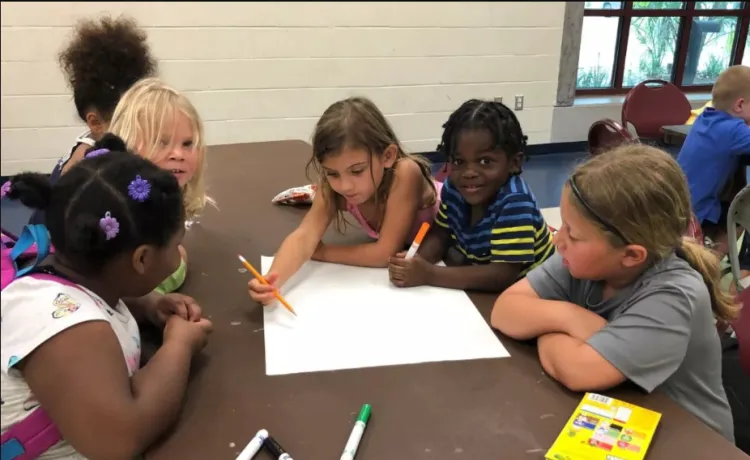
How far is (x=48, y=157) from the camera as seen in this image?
3574 millimetres

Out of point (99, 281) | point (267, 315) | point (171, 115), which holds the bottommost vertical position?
point (267, 315)

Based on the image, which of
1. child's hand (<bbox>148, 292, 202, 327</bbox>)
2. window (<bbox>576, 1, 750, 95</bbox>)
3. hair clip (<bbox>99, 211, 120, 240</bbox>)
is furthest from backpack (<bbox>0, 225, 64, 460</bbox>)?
window (<bbox>576, 1, 750, 95</bbox>)

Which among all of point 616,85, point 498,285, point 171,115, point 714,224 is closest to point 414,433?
point 498,285

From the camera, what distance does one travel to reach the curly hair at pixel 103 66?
1.60m

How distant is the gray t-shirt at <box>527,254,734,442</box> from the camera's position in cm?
88

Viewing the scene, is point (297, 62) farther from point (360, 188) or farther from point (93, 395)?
point (93, 395)

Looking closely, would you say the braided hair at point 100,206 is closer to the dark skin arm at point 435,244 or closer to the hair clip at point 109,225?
the hair clip at point 109,225

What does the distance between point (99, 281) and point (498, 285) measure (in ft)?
2.38

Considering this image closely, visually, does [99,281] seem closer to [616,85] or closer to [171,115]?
[171,115]

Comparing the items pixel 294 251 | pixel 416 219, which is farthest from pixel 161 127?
pixel 416 219

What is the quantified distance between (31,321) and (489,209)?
0.88 metres

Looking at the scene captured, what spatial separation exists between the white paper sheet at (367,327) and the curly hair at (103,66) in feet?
2.50

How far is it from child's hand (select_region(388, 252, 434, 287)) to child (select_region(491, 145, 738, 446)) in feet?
0.80

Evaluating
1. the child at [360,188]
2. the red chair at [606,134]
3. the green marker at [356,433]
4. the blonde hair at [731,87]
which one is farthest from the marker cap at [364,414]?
the blonde hair at [731,87]
